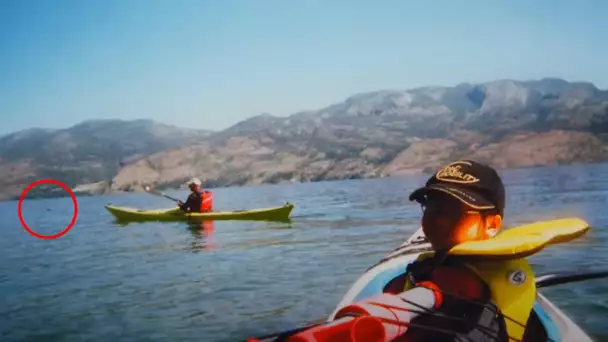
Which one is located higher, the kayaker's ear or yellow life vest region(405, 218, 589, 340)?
A: the kayaker's ear

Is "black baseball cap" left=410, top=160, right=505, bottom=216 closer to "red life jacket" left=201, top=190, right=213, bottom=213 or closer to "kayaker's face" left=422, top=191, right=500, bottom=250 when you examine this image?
"kayaker's face" left=422, top=191, right=500, bottom=250

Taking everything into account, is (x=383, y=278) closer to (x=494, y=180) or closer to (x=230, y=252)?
(x=494, y=180)

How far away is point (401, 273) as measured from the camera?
5.74m

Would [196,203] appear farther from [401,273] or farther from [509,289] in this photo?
[509,289]

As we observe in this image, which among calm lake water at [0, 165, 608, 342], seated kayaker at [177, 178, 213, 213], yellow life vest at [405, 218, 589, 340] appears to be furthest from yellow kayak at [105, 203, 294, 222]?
yellow life vest at [405, 218, 589, 340]

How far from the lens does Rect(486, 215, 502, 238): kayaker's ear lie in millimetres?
3537

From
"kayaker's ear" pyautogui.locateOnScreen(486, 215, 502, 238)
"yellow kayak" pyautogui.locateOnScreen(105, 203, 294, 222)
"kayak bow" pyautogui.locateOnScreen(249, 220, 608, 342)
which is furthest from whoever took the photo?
"yellow kayak" pyautogui.locateOnScreen(105, 203, 294, 222)

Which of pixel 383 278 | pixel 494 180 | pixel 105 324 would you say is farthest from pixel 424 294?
pixel 105 324

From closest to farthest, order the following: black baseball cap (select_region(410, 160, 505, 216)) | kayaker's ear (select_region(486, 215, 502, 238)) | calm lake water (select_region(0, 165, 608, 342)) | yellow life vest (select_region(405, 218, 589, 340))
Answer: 1. yellow life vest (select_region(405, 218, 589, 340))
2. black baseball cap (select_region(410, 160, 505, 216))
3. kayaker's ear (select_region(486, 215, 502, 238))
4. calm lake water (select_region(0, 165, 608, 342))

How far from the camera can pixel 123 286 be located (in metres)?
14.4

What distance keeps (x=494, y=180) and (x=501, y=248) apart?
20.2 inches

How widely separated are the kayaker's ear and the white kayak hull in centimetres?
107

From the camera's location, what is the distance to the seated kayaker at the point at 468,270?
291cm

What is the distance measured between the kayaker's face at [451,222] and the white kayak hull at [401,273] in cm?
79
